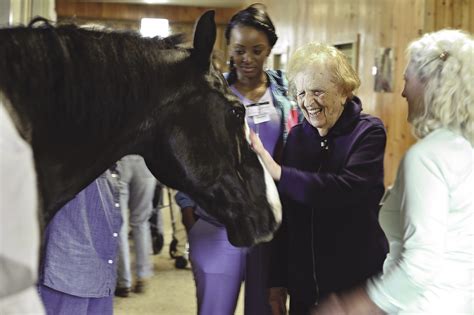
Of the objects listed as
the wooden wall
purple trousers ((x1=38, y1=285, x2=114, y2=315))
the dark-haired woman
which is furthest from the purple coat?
the wooden wall

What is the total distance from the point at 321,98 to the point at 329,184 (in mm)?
231

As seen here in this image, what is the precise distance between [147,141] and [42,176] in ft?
0.73

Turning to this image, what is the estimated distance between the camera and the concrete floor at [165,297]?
3.54m

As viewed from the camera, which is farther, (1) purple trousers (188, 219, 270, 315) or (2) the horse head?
(1) purple trousers (188, 219, 270, 315)

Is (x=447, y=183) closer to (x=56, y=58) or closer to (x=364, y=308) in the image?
(x=364, y=308)

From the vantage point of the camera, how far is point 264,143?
1.80 meters

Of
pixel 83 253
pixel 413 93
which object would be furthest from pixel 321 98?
pixel 83 253

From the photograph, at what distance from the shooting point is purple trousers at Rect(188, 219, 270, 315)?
5.65 ft

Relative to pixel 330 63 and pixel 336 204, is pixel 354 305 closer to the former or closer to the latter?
pixel 336 204

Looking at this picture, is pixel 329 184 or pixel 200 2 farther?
Result: pixel 200 2

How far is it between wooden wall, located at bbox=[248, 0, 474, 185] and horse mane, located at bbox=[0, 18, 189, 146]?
151 inches

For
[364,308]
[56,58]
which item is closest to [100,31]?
[56,58]

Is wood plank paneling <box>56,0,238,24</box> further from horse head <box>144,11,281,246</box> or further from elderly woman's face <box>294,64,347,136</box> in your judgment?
horse head <box>144,11,281,246</box>

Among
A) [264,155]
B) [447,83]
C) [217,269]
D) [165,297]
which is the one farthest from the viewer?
[165,297]
